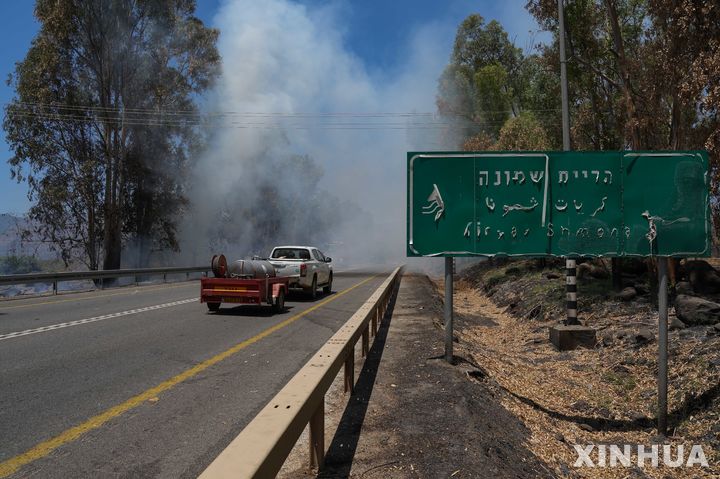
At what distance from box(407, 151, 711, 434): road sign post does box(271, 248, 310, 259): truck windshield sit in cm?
1122

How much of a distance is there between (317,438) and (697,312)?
310 inches

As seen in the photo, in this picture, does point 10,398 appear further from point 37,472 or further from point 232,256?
point 232,256

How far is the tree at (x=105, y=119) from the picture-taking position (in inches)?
1152

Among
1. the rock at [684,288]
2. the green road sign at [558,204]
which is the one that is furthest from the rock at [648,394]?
the rock at [684,288]

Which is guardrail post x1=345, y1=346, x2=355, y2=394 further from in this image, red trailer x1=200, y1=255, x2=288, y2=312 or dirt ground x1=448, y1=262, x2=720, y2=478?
red trailer x1=200, y1=255, x2=288, y2=312

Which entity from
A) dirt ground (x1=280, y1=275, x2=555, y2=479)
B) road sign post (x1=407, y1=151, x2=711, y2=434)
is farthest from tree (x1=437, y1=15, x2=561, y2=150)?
dirt ground (x1=280, y1=275, x2=555, y2=479)

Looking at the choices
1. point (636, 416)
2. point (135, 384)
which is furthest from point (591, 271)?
point (135, 384)

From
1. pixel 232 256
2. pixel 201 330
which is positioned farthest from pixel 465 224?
pixel 232 256

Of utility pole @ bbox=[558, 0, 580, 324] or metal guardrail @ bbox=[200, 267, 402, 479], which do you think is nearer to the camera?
metal guardrail @ bbox=[200, 267, 402, 479]

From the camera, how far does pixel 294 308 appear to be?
14367 mm

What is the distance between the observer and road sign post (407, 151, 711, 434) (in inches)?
237

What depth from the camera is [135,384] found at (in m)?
6.18

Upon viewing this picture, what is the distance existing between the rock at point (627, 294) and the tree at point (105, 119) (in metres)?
26.3

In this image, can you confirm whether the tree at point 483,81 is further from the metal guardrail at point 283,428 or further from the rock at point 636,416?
the metal guardrail at point 283,428
